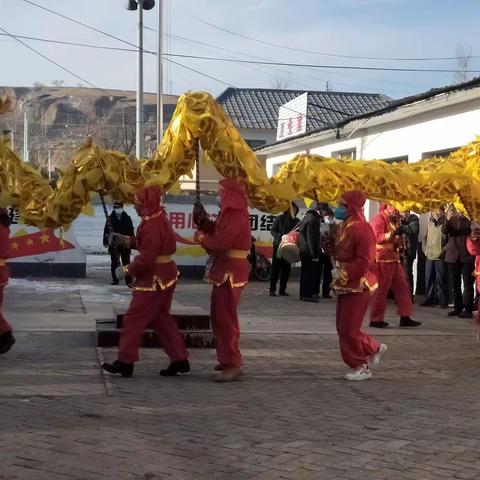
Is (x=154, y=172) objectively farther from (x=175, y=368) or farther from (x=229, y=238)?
(x=175, y=368)

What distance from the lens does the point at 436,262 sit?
1302cm

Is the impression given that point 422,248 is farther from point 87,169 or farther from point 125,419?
point 125,419

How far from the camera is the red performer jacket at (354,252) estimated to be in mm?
7547

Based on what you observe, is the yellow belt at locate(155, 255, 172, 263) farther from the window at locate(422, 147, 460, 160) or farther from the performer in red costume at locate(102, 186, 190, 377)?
the window at locate(422, 147, 460, 160)

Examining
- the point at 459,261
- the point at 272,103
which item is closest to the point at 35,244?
the point at 459,261

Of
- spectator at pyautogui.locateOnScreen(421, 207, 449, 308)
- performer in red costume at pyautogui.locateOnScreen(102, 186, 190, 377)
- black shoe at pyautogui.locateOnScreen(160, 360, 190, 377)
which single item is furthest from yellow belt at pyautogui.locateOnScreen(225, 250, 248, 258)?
spectator at pyautogui.locateOnScreen(421, 207, 449, 308)

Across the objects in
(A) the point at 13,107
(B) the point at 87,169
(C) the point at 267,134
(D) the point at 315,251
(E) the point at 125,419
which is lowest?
(E) the point at 125,419

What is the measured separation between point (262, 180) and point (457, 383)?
2.77m

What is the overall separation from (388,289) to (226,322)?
4145 millimetres

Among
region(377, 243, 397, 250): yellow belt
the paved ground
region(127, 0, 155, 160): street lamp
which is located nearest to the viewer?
the paved ground

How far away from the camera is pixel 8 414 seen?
19.9ft

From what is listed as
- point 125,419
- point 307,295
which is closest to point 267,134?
point 307,295

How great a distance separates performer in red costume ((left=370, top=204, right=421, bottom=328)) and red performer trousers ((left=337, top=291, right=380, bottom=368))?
319 centimetres

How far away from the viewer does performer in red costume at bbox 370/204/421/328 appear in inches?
427
